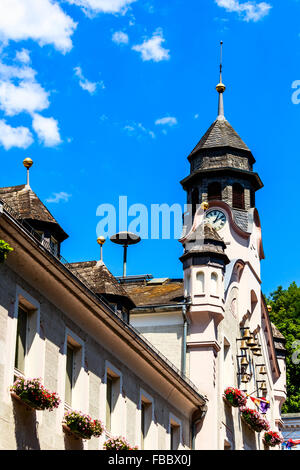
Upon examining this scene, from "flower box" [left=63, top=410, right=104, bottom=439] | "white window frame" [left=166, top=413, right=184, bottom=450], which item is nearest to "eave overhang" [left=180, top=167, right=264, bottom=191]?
"white window frame" [left=166, top=413, right=184, bottom=450]

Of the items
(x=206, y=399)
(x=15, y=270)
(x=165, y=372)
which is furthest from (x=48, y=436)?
(x=206, y=399)

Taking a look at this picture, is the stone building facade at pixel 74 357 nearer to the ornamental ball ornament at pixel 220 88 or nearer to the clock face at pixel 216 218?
the clock face at pixel 216 218

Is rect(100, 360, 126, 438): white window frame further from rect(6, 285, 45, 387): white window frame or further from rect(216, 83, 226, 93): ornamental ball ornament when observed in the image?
rect(216, 83, 226, 93): ornamental ball ornament

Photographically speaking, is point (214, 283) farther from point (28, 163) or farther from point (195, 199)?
point (28, 163)

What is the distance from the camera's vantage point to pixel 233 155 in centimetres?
5166

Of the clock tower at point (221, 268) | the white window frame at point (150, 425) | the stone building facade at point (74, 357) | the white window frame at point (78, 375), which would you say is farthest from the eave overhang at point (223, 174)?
the white window frame at point (78, 375)

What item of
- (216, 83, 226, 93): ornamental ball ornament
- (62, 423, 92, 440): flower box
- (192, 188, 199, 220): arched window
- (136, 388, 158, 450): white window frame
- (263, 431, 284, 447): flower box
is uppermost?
(216, 83, 226, 93): ornamental ball ornament

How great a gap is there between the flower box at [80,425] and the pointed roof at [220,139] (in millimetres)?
26103

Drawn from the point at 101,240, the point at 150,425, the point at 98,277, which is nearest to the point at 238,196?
the point at 98,277

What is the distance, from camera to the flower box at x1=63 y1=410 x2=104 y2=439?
2709cm

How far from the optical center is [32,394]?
24328 mm

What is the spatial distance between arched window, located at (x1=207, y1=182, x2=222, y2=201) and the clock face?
5.00 ft
